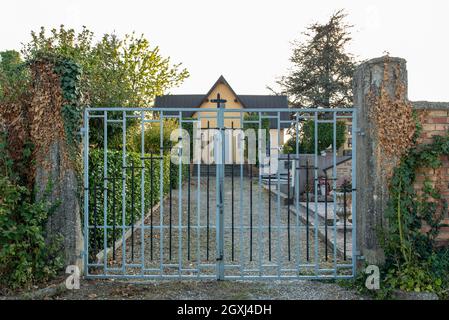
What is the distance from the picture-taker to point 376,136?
16.4 ft

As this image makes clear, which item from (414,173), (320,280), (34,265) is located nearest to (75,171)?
(34,265)

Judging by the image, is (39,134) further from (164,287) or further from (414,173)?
(414,173)

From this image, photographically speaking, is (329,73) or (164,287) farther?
(329,73)

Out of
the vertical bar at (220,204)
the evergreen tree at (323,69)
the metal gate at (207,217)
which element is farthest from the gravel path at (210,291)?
the evergreen tree at (323,69)

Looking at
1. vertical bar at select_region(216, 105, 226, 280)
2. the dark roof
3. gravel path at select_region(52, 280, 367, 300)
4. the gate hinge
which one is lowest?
gravel path at select_region(52, 280, 367, 300)

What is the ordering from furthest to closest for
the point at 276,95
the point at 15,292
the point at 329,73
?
the point at 276,95 < the point at 329,73 < the point at 15,292

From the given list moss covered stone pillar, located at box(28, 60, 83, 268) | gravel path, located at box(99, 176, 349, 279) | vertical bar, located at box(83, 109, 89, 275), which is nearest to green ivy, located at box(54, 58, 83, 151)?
moss covered stone pillar, located at box(28, 60, 83, 268)

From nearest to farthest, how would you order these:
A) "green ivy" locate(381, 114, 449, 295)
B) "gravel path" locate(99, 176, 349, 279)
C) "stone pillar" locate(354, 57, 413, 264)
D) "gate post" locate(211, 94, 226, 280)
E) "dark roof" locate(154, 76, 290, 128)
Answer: "green ivy" locate(381, 114, 449, 295), "stone pillar" locate(354, 57, 413, 264), "gate post" locate(211, 94, 226, 280), "gravel path" locate(99, 176, 349, 279), "dark roof" locate(154, 76, 290, 128)

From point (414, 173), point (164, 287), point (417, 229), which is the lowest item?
point (164, 287)

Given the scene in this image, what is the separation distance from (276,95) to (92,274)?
3279 cm

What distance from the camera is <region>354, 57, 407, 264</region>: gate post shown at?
16.2 feet

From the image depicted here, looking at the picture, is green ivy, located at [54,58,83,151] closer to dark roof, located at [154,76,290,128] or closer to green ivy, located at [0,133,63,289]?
green ivy, located at [0,133,63,289]

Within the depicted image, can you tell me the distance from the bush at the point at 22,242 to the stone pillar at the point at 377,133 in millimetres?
3877

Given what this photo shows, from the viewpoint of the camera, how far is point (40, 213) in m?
4.82
